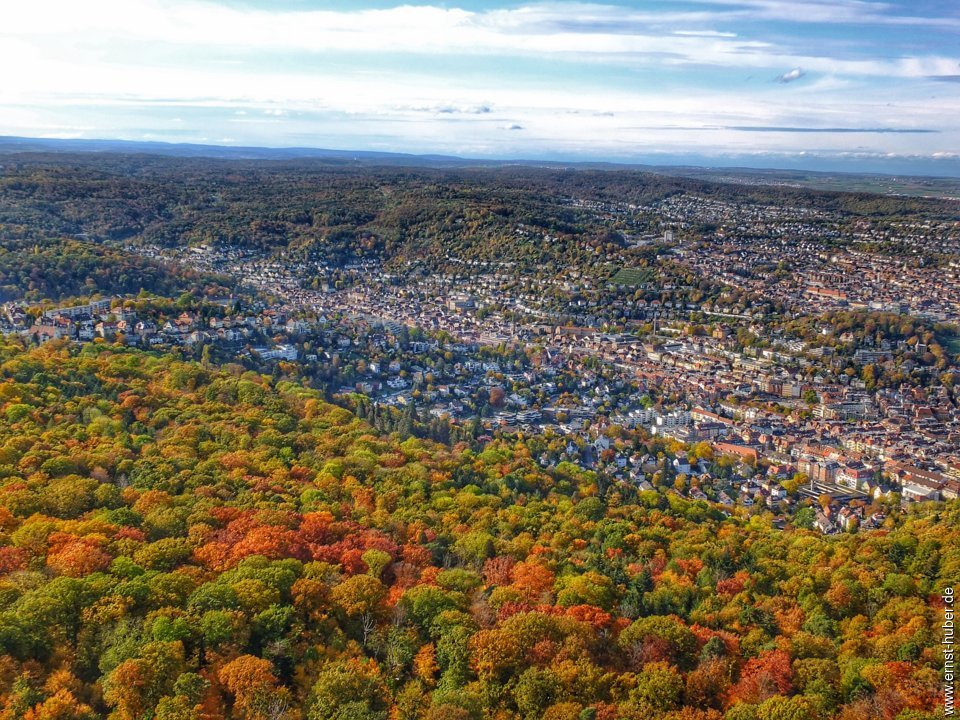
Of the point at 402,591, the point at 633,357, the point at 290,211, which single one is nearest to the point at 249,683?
the point at 402,591

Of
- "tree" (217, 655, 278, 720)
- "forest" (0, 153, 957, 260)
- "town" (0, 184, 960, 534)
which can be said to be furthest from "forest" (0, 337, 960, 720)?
"forest" (0, 153, 957, 260)

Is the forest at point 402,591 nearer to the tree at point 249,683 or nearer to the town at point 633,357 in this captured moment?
the tree at point 249,683

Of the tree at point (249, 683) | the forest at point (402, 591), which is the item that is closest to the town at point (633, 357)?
the forest at point (402, 591)

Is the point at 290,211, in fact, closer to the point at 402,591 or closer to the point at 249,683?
the point at 402,591

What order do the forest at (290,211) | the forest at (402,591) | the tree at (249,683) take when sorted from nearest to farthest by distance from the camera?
the tree at (249,683) < the forest at (402,591) < the forest at (290,211)

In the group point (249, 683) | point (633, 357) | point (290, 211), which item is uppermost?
point (290, 211)

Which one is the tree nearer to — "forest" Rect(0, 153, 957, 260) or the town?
the town

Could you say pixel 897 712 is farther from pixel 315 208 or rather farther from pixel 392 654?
pixel 315 208

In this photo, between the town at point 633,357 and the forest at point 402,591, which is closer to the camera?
the forest at point 402,591

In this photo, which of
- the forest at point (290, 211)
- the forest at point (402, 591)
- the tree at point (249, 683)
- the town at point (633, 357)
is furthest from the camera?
the forest at point (290, 211)
